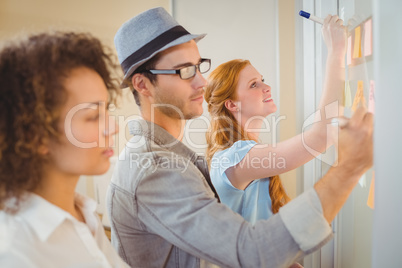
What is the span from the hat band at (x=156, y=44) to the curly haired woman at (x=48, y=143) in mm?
269

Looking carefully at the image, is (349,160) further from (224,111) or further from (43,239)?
(224,111)

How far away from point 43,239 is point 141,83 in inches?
20.6

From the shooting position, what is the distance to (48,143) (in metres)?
0.57

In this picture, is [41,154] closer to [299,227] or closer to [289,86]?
[299,227]

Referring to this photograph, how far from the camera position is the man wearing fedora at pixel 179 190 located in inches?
23.0

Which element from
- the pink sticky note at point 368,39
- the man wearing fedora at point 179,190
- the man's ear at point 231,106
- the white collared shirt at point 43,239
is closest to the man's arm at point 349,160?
the man wearing fedora at point 179,190

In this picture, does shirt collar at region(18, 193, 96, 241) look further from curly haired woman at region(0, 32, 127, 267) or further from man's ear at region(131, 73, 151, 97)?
man's ear at region(131, 73, 151, 97)

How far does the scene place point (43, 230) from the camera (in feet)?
1.67

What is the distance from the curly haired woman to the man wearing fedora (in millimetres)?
142

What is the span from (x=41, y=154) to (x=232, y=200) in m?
0.70

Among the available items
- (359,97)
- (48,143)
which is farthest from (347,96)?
(48,143)

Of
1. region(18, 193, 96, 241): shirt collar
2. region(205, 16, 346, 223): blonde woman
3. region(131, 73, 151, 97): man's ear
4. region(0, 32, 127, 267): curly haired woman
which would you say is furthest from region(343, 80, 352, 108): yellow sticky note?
region(18, 193, 96, 241): shirt collar

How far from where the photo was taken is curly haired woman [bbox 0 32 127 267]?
52 centimetres

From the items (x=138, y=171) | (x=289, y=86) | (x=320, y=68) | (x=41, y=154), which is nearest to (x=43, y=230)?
(x=41, y=154)
